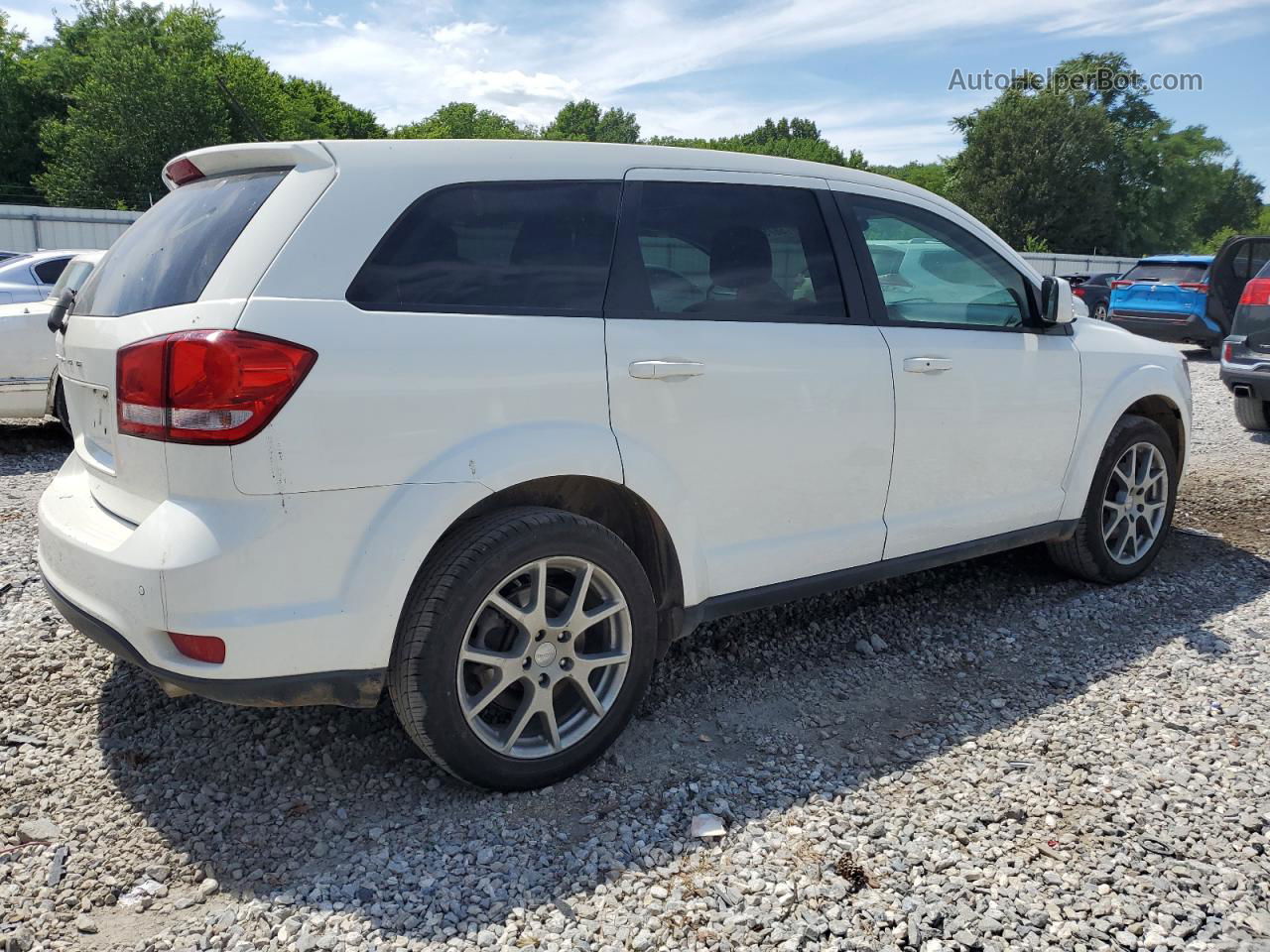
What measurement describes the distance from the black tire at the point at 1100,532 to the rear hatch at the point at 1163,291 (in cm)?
1339

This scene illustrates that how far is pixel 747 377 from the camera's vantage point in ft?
11.0

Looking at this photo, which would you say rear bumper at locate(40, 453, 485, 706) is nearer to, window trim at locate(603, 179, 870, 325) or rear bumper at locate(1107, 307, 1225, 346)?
window trim at locate(603, 179, 870, 325)

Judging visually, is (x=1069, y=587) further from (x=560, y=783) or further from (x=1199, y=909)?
(x=560, y=783)

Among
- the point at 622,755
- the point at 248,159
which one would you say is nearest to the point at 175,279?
the point at 248,159

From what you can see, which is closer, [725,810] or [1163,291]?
[725,810]

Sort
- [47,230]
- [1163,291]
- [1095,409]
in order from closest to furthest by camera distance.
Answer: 1. [1095,409]
2. [1163,291]
3. [47,230]

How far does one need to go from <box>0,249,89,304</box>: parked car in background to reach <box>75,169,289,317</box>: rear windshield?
6.17 meters

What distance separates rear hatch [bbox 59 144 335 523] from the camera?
104 inches

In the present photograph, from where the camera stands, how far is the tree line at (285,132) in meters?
50.7

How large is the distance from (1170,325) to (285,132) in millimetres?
57037

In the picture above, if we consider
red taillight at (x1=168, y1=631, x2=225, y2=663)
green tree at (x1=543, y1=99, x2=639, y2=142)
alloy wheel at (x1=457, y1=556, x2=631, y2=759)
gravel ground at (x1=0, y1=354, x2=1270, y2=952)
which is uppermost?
green tree at (x1=543, y1=99, x2=639, y2=142)

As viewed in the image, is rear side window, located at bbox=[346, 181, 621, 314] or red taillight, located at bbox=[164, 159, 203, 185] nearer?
rear side window, located at bbox=[346, 181, 621, 314]

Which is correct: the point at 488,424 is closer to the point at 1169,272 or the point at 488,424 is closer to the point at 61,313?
the point at 61,313

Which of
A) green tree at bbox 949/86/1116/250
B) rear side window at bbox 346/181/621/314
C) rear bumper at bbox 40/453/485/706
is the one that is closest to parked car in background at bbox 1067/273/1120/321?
rear side window at bbox 346/181/621/314
